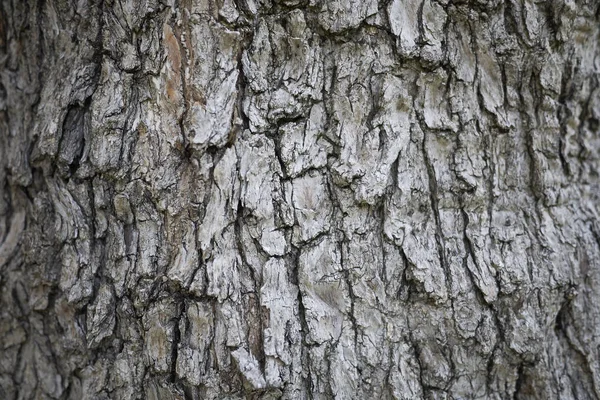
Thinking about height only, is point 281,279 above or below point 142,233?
below

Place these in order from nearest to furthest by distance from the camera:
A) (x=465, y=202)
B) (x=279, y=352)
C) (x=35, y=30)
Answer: (x=279, y=352), (x=465, y=202), (x=35, y=30)

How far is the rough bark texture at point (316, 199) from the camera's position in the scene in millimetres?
1306

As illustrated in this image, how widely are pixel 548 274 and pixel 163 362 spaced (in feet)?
3.35

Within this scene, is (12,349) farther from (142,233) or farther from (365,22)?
(365,22)

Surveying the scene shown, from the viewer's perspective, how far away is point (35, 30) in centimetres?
154

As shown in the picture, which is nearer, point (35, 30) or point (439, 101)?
point (439, 101)

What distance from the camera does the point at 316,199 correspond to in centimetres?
134

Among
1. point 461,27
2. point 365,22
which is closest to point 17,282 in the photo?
point 365,22

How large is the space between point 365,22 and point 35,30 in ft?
3.04

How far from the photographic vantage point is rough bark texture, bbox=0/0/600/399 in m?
1.31

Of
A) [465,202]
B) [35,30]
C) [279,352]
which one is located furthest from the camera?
[35,30]

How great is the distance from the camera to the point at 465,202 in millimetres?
1409

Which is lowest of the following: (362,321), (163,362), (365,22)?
(163,362)

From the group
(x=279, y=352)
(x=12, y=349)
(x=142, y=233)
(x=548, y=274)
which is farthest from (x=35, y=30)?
(x=548, y=274)
